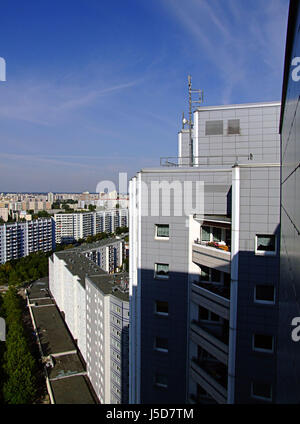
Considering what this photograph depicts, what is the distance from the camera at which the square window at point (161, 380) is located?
5547 mm

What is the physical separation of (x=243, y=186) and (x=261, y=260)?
1085 mm

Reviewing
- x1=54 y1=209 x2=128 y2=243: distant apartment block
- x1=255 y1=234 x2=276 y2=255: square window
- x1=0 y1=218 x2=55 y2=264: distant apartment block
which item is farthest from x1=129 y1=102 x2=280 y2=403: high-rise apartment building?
x1=54 y1=209 x2=128 y2=243: distant apartment block

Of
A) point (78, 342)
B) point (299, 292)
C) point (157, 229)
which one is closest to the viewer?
point (299, 292)

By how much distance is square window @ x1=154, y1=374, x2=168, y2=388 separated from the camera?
18.2 ft

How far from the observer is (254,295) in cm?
434

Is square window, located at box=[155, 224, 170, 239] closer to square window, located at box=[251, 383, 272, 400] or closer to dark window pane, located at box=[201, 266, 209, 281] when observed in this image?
dark window pane, located at box=[201, 266, 209, 281]

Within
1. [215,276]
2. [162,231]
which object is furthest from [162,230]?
[215,276]

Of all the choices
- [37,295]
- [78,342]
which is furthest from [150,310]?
[37,295]

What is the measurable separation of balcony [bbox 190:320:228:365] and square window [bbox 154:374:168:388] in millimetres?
1001

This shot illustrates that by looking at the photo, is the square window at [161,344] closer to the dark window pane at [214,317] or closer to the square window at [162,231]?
the dark window pane at [214,317]

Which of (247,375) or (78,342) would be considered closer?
(247,375)

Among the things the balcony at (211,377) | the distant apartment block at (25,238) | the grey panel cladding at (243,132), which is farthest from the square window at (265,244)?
the distant apartment block at (25,238)

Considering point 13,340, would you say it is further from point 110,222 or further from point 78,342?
point 110,222

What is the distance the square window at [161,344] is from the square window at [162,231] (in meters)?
1.87
